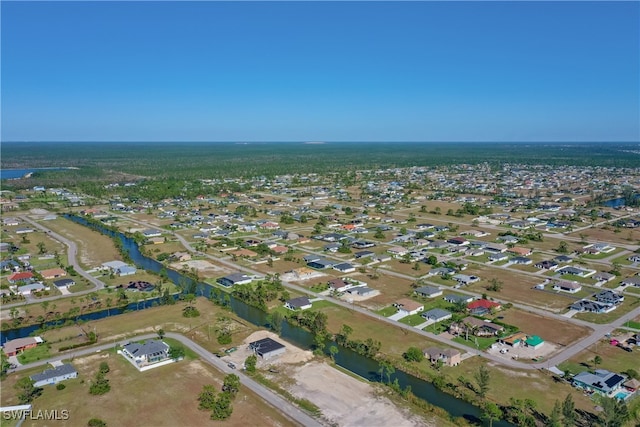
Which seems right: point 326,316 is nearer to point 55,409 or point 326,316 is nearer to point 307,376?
point 307,376

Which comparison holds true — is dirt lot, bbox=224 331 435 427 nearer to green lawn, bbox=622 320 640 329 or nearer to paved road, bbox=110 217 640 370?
paved road, bbox=110 217 640 370

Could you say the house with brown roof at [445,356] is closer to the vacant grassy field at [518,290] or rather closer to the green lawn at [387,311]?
the green lawn at [387,311]

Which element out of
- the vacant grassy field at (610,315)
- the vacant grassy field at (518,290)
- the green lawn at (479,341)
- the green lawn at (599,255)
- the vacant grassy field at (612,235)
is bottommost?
the green lawn at (479,341)

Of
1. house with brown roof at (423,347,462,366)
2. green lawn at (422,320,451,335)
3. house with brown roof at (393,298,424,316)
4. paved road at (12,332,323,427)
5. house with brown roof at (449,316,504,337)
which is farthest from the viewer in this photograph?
house with brown roof at (393,298,424,316)

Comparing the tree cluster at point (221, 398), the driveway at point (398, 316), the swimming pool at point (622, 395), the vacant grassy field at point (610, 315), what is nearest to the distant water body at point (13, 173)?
the driveway at point (398, 316)

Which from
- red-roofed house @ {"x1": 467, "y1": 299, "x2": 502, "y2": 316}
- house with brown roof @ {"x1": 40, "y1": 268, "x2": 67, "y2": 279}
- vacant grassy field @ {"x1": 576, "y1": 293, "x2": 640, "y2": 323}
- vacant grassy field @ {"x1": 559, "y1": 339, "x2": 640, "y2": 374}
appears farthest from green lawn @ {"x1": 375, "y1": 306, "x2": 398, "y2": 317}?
house with brown roof @ {"x1": 40, "y1": 268, "x2": 67, "y2": 279}

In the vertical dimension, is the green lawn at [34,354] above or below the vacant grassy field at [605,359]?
below

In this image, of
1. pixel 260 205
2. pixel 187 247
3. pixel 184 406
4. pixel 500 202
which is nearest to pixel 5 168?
pixel 260 205

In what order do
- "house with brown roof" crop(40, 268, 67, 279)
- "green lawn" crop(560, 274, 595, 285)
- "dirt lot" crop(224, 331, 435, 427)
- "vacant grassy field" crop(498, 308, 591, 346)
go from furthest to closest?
"house with brown roof" crop(40, 268, 67, 279) → "green lawn" crop(560, 274, 595, 285) → "vacant grassy field" crop(498, 308, 591, 346) → "dirt lot" crop(224, 331, 435, 427)
